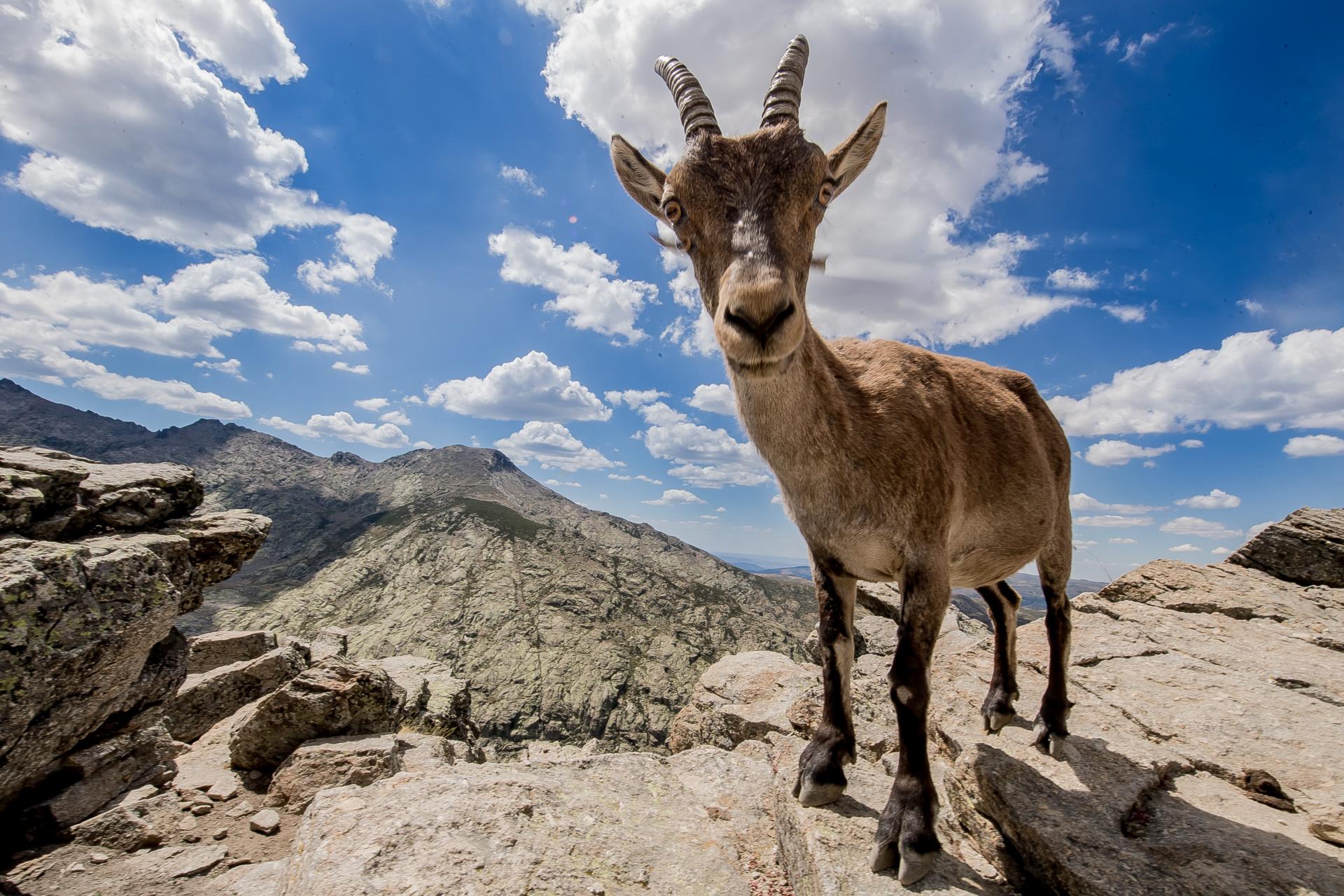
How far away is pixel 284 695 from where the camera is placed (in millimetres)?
8703

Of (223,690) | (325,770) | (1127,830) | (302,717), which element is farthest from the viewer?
(223,690)

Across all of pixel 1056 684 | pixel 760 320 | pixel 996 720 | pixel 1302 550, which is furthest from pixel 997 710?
pixel 1302 550

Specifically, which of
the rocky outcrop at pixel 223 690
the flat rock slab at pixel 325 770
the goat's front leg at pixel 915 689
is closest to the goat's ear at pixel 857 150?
the goat's front leg at pixel 915 689

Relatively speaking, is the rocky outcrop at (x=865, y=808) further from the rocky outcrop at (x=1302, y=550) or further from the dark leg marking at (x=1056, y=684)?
the rocky outcrop at (x=1302, y=550)

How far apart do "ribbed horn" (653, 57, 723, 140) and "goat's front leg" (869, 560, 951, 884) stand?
4.68m

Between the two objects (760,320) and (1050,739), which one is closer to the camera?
(760,320)

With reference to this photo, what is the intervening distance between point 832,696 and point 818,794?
3.03 ft

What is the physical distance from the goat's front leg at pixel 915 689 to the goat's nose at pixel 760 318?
275 cm

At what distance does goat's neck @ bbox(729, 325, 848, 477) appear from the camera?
5031 millimetres

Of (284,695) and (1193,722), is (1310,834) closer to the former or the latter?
(1193,722)

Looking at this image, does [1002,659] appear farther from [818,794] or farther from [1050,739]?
[818,794]

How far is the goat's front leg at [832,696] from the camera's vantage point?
5301 millimetres

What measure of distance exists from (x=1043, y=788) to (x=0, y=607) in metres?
10.6

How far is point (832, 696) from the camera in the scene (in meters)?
5.77
